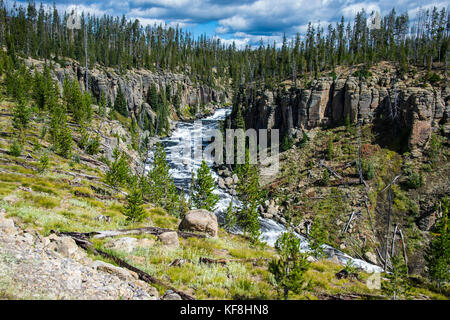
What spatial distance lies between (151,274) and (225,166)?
54620 millimetres

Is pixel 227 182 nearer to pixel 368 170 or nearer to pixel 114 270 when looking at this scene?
pixel 368 170

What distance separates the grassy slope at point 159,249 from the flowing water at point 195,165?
1164 cm

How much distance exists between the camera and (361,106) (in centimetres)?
5856

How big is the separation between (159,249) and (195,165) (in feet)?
178

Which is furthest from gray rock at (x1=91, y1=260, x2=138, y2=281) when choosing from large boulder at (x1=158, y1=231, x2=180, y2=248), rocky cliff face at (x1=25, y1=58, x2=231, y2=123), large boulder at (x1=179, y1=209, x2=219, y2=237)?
rocky cliff face at (x1=25, y1=58, x2=231, y2=123)

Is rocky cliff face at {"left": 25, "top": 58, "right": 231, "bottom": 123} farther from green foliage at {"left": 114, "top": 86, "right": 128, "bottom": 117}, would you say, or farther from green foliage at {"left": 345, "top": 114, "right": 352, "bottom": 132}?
green foliage at {"left": 345, "top": 114, "right": 352, "bottom": 132}

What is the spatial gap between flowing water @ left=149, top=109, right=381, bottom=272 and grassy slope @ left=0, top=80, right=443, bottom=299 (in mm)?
11640

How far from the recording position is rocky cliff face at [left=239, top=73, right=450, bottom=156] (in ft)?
164

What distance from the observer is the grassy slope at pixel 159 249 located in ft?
32.7

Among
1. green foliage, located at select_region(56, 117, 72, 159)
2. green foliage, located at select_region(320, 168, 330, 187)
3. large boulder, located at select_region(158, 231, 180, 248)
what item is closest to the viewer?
large boulder, located at select_region(158, 231, 180, 248)

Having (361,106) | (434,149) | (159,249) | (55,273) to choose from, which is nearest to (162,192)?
(159,249)
